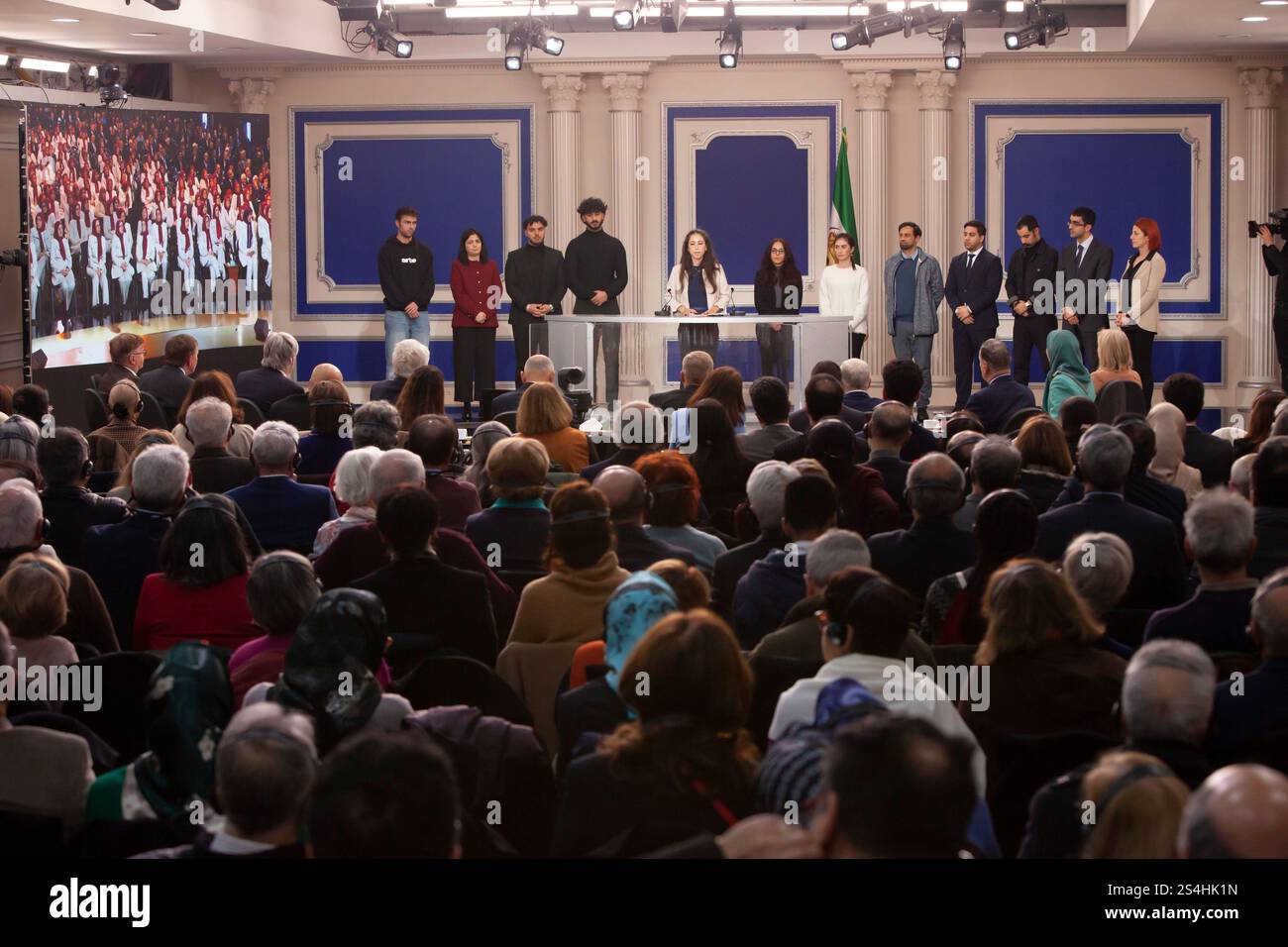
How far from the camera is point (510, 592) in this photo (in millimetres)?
4605

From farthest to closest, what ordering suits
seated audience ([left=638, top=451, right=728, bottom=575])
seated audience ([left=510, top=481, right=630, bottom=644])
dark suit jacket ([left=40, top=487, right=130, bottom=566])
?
dark suit jacket ([left=40, top=487, right=130, bottom=566]) → seated audience ([left=638, top=451, right=728, bottom=575]) → seated audience ([left=510, top=481, right=630, bottom=644])

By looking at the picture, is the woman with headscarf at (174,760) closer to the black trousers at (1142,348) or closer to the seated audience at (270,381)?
the seated audience at (270,381)

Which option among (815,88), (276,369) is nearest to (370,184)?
(815,88)

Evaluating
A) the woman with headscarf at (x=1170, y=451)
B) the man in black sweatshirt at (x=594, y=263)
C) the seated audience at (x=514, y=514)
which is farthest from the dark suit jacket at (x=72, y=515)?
the man in black sweatshirt at (x=594, y=263)

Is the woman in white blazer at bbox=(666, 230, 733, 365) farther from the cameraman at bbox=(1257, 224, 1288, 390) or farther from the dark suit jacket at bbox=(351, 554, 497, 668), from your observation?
the dark suit jacket at bbox=(351, 554, 497, 668)

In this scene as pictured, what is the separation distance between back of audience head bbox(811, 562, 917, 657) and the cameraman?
31.5 feet

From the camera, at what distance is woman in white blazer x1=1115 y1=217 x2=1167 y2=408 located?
1162 cm

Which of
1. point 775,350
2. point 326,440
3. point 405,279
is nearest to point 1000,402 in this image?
point 775,350

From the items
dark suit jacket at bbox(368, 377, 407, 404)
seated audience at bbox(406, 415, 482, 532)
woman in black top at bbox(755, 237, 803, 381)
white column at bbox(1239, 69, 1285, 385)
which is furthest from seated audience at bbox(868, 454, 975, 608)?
white column at bbox(1239, 69, 1285, 385)

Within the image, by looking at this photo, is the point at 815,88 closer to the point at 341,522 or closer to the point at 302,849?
the point at 341,522

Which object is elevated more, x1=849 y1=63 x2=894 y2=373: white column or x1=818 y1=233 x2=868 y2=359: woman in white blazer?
x1=849 y1=63 x2=894 y2=373: white column

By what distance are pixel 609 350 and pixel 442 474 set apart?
3595 millimetres

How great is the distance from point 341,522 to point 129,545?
24.3 inches
